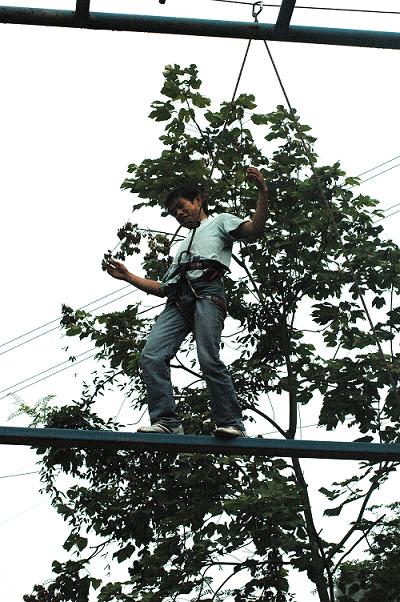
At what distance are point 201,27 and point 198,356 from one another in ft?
5.11

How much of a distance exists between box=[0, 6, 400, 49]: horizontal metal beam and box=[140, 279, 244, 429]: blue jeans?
1252 mm

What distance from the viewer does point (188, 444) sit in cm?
504

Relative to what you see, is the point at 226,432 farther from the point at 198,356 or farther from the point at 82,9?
the point at 82,9

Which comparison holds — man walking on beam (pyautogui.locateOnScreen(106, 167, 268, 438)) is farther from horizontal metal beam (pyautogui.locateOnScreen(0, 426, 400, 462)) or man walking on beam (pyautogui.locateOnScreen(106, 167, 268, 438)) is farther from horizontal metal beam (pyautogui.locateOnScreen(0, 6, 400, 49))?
horizontal metal beam (pyautogui.locateOnScreen(0, 6, 400, 49))

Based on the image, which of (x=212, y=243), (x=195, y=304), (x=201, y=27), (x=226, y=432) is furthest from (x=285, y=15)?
(x=226, y=432)

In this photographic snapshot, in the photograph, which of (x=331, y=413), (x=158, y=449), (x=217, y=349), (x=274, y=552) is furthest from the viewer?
(x=331, y=413)

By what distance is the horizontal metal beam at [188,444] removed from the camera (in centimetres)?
505

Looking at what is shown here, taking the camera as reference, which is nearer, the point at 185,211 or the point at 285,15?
the point at 285,15

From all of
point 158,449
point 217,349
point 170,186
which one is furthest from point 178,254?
point 170,186

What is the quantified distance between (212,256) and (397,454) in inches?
52.1

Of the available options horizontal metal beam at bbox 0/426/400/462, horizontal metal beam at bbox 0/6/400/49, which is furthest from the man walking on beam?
horizontal metal beam at bbox 0/6/400/49

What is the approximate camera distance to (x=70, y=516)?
9641 millimetres

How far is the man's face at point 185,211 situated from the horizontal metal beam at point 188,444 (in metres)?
1.15

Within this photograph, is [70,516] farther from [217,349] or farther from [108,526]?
[217,349]
